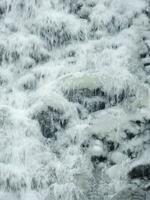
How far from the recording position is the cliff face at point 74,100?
23.4 feet

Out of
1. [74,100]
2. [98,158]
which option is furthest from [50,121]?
[98,158]

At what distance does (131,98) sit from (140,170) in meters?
1.83

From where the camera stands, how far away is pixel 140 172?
23.0ft

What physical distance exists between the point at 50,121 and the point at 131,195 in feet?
7.04

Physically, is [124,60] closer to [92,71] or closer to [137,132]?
[92,71]

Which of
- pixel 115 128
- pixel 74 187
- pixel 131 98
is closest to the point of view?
pixel 74 187

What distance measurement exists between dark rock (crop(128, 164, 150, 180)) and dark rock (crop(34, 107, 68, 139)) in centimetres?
159

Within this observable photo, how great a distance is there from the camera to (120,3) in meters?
11.1

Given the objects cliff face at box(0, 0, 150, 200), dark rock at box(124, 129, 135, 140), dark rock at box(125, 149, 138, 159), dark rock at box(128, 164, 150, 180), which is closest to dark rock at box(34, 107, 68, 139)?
cliff face at box(0, 0, 150, 200)

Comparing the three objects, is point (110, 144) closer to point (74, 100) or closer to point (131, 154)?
point (131, 154)

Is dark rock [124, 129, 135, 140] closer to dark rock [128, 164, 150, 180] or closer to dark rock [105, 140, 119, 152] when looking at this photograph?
dark rock [105, 140, 119, 152]

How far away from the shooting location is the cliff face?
7.12m

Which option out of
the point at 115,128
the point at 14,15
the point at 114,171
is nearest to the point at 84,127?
the point at 115,128

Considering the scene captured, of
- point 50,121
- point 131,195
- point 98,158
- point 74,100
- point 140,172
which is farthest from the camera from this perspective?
point 74,100
